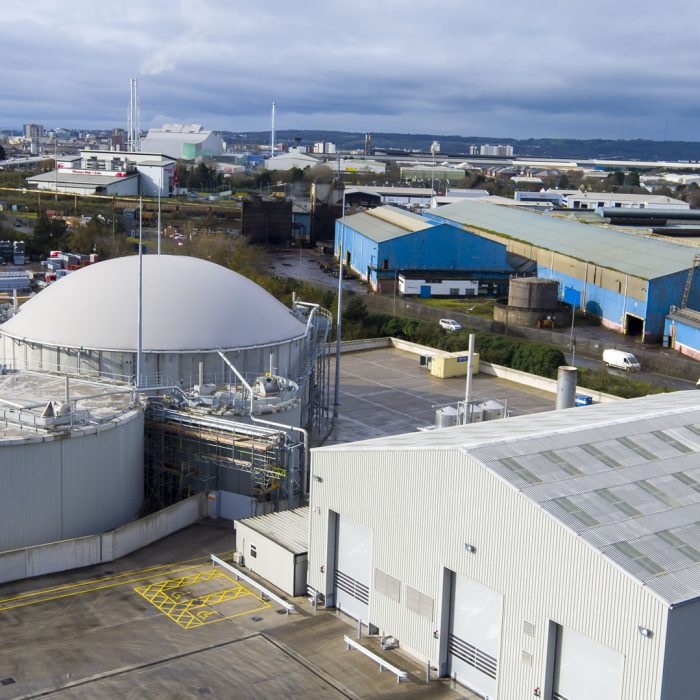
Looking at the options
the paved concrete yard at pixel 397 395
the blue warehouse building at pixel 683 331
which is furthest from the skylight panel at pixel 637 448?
the blue warehouse building at pixel 683 331

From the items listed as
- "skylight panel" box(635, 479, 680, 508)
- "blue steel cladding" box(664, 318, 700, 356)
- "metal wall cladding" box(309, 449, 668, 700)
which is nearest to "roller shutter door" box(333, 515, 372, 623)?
"metal wall cladding" box(309, 449, 668, 700)

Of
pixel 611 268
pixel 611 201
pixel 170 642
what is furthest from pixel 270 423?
pixel 611 201

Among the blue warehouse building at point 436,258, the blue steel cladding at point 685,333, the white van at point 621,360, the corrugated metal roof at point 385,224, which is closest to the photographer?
the white van at point 621,360

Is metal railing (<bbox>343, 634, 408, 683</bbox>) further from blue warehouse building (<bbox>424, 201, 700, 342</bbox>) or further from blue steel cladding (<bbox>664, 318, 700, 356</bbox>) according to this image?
blue warehouse building (<bbox>424, 201, 700, 342</bbox>)

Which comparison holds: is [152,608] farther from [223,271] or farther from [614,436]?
[223,271]

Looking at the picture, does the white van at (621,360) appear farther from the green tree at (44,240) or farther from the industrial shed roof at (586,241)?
the green tree at (44,240)

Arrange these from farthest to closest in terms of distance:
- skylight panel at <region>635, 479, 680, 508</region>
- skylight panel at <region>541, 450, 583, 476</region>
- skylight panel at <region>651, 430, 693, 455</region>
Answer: skylight panel at <region>651, 430, 693, 455</region>
skylight panel at <region>541, 450, 583, 476</region>
skylight panel at <region>635, 479, 680, 508</region>
